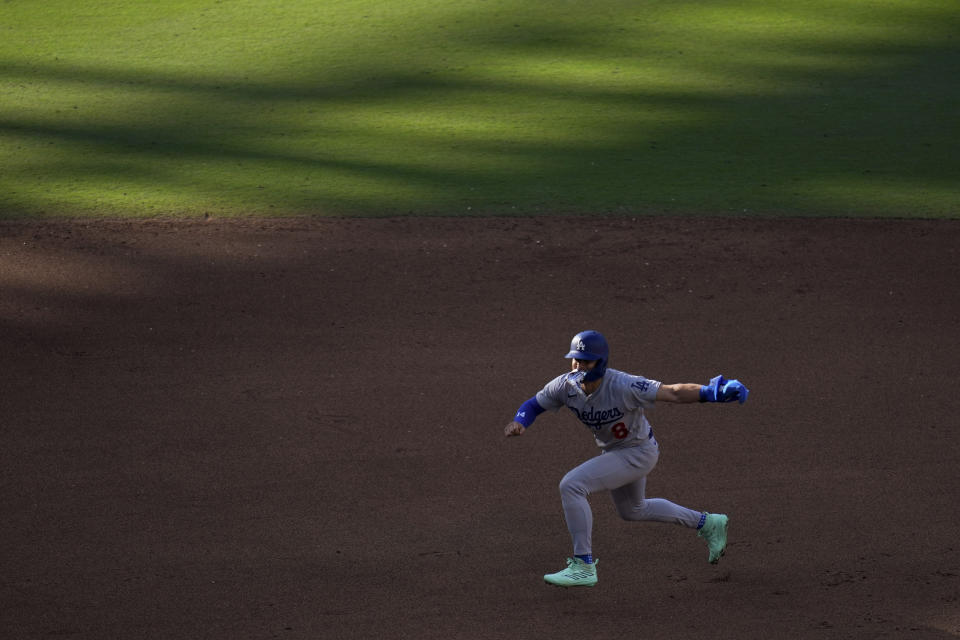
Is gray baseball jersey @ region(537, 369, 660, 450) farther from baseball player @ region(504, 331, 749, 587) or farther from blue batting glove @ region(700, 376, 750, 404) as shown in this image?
blue batting glove @ region(700, 376, 750, 404)

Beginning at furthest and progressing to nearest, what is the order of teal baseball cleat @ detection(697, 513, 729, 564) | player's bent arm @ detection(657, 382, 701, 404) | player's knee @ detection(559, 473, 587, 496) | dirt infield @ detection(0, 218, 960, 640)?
teal baseball cleat @ detection(697, 513, 729, 564), player's knee @ detection(559, 473, 587, 496), dirt infield @ detection(0, 218, 960, 640), player's bent arm @ detection(657, 382, 701, 404)

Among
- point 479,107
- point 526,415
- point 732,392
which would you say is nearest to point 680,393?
point 732,392

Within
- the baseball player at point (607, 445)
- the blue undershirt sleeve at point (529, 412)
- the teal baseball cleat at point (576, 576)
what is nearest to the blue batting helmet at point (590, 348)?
the baseball player at point (607, 445)

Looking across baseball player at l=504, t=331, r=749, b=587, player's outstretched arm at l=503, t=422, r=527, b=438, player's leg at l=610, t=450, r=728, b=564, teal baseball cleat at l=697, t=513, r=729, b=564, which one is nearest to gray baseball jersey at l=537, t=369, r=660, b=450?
baseball player at l=504, t=331, r=749, b=587

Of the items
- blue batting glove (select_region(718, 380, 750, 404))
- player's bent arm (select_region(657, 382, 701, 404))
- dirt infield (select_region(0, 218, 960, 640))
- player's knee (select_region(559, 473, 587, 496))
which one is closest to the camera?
blue batting glove (select_region(718, 380, 750, 404))

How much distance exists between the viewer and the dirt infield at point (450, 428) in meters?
7.07

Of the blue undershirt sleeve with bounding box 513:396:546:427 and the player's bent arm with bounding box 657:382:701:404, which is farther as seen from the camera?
the blue undershirt sleeve with bounding box 513:396:546:427

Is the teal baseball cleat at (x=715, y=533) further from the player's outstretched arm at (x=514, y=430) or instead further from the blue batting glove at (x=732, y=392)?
the player's outstretched arm at (x=514, y=430)

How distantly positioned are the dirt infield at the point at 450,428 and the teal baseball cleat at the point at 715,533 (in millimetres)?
139

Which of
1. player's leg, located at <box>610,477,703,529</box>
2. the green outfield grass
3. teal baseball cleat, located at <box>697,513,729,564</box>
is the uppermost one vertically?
the green outfield grass

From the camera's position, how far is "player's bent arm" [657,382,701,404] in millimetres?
6863

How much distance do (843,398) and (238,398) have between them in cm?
502

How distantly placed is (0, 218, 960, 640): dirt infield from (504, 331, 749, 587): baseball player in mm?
255

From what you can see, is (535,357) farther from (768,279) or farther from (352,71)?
(352,71)
